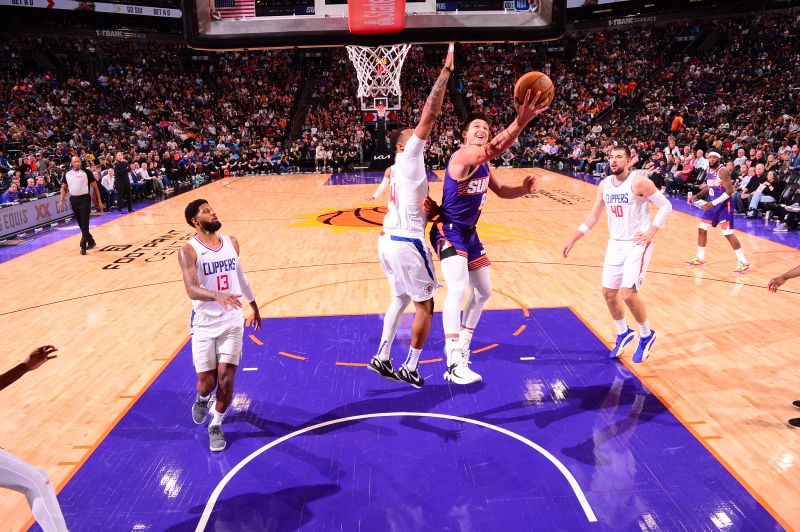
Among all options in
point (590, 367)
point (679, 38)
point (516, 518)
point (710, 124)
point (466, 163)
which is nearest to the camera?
point (516, 518)

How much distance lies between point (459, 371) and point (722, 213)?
21.6ft

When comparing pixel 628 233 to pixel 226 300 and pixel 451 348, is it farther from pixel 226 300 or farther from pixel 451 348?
pixel 226 300

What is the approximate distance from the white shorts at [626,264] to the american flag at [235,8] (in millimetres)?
6773

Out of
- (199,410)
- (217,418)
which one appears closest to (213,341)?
(217,418)

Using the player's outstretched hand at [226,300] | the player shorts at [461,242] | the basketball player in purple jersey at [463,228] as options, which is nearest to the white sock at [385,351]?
the basketball player in purple jersey at [463,228]

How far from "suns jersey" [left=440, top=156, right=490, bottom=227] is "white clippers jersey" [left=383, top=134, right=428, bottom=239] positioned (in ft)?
0.89

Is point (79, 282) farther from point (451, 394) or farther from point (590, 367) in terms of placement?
point (590, 367)

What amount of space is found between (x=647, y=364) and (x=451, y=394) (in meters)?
2.02

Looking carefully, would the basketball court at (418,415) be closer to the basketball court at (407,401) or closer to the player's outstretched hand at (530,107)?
the basketball court at (407,401)

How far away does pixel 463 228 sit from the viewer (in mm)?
5066

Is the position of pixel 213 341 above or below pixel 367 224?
above

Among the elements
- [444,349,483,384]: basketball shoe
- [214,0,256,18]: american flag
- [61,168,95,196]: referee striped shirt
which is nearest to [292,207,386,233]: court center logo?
[61,168,95,196]: referee striped shirt

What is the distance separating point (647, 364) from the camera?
5.92 metres

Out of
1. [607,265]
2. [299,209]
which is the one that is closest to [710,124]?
[299,209]
